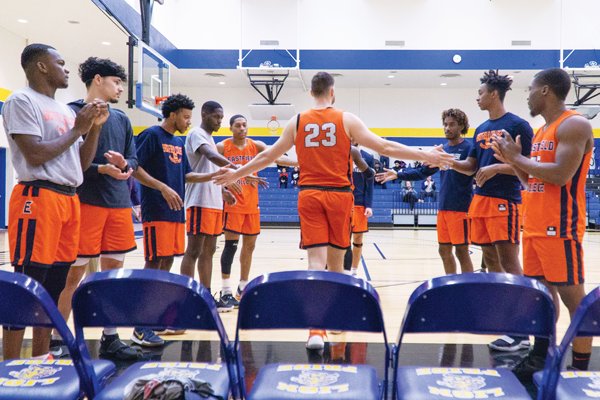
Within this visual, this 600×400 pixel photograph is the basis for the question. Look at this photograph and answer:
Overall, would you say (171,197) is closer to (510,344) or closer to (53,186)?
(53,186)

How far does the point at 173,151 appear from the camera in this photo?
3.81 m

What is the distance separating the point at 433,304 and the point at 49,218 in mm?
2105

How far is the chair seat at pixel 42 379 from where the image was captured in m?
1.49

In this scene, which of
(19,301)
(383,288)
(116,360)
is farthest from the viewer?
(383,288)

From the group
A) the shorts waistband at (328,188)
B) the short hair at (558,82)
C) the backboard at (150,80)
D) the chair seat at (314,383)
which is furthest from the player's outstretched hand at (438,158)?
the backboard at (150,80)

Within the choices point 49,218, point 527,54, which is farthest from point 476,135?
point 527,54

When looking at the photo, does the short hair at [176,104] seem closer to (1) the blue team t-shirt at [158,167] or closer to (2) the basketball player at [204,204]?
(1) the blue team t-shirt at [158,167]

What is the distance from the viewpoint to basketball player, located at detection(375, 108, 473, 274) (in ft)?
14.4

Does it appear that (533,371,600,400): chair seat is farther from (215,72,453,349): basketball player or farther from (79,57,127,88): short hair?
(79,57,127,88): short hair

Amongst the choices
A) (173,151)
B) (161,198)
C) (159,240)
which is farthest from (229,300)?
(173,151)

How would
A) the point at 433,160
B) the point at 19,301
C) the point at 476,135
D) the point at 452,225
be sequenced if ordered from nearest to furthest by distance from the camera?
the point at 19,301
the point at 433,160
the point at 476,135
the point at 452,225

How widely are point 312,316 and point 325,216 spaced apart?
188cm

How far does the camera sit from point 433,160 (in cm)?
326

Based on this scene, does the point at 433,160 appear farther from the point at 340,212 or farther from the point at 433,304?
the point at 433,304
